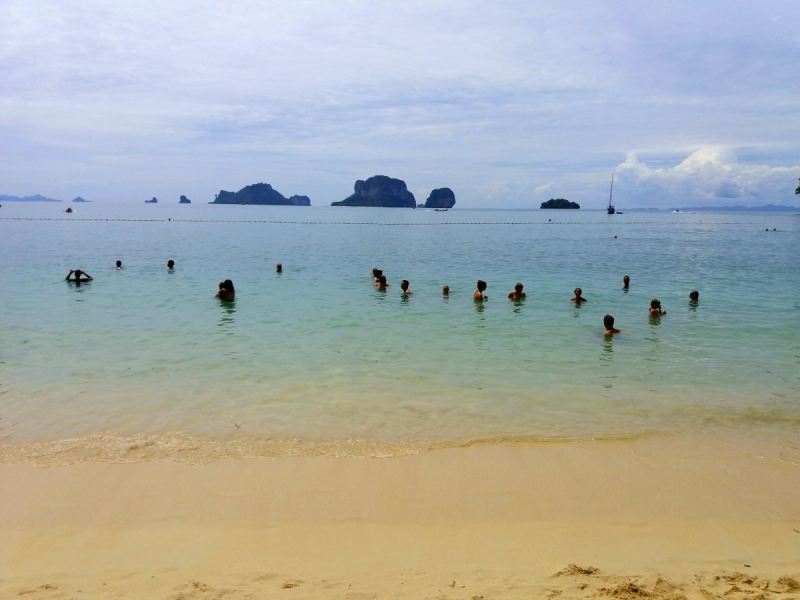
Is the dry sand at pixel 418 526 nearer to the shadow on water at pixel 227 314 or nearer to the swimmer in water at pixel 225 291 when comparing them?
the shadow on water at pixel 227 314

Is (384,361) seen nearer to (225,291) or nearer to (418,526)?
(418,526)

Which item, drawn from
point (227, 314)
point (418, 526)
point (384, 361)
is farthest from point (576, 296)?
point (418, 526)

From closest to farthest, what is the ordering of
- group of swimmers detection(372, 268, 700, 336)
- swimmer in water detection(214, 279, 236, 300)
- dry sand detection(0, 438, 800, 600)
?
dry sand detection(0, 438, 800, 600) < group of swimmers detection(372, 268, 700, 336) < swimmer in water detection(214, 279, 236, 300)

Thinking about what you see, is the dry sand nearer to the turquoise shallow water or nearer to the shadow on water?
the turquoise shallow water

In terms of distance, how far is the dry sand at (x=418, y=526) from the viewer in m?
4.42

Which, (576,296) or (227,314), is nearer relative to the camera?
(227,314)

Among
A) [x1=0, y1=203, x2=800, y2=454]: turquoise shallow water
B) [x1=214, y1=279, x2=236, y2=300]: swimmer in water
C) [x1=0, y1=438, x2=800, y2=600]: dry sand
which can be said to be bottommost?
[x1=0, y1=438, x2=800, y2=600]: dry sand

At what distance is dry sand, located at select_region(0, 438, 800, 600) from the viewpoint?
442cm

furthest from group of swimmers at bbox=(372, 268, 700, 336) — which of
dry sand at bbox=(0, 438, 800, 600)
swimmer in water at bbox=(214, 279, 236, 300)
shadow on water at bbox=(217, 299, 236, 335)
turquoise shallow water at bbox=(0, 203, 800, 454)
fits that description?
dry sand at bbox=(0, 438, 800, 600)

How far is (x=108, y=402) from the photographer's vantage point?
29.2ft

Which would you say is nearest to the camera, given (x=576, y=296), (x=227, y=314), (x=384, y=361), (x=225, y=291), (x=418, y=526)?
(x=418, y=526)

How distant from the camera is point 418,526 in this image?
536cm

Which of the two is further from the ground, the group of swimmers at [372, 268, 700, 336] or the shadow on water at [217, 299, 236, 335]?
the group of swimmers at [372, 268, 700, 336]

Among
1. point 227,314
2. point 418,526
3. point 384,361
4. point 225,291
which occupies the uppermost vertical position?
point 225,291
